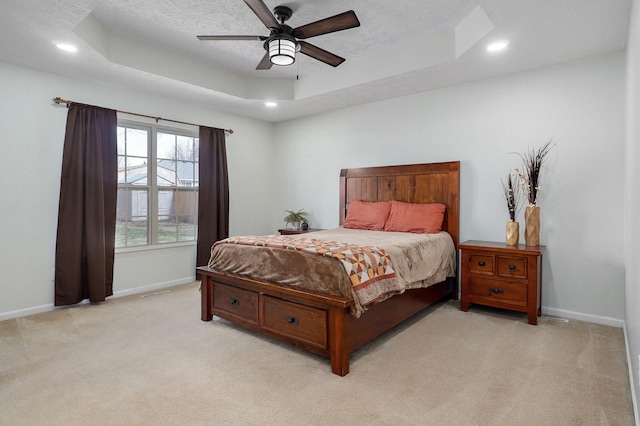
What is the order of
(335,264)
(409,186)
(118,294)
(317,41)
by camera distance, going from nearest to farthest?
(335,264) < (317,41) < (118,294) < (409,186)

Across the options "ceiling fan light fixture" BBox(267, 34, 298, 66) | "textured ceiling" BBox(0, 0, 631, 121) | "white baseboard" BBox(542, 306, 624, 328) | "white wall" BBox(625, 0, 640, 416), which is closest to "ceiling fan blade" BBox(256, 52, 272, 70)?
"ceiling fan light fixture" BBox(267, 34, 298, 66)

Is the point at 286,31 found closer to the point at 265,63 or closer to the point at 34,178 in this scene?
the point at 265,63

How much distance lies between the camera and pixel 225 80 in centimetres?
441

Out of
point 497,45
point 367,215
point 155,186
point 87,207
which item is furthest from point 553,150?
point 87,207

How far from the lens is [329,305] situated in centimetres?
236

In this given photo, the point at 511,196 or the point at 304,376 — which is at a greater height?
the point at 511,196

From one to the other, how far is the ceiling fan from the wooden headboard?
196cm

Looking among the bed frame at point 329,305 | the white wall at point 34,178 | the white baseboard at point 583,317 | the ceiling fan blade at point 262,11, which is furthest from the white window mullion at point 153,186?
the white baseboard at point 583,317

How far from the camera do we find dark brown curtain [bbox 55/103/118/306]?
3.70 meters

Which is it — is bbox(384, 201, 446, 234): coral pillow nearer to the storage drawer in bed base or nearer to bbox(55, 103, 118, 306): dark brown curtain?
the storage drawer in bed base

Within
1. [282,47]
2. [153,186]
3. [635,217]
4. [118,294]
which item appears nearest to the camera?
[635,217]

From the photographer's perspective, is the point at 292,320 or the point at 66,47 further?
the point at 66,47

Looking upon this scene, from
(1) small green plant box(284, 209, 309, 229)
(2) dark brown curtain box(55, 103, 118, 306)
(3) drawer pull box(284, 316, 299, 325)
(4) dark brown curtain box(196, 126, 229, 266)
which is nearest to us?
(3) drawer pull box(284, 316, 299, 325)

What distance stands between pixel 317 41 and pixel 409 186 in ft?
6.50
